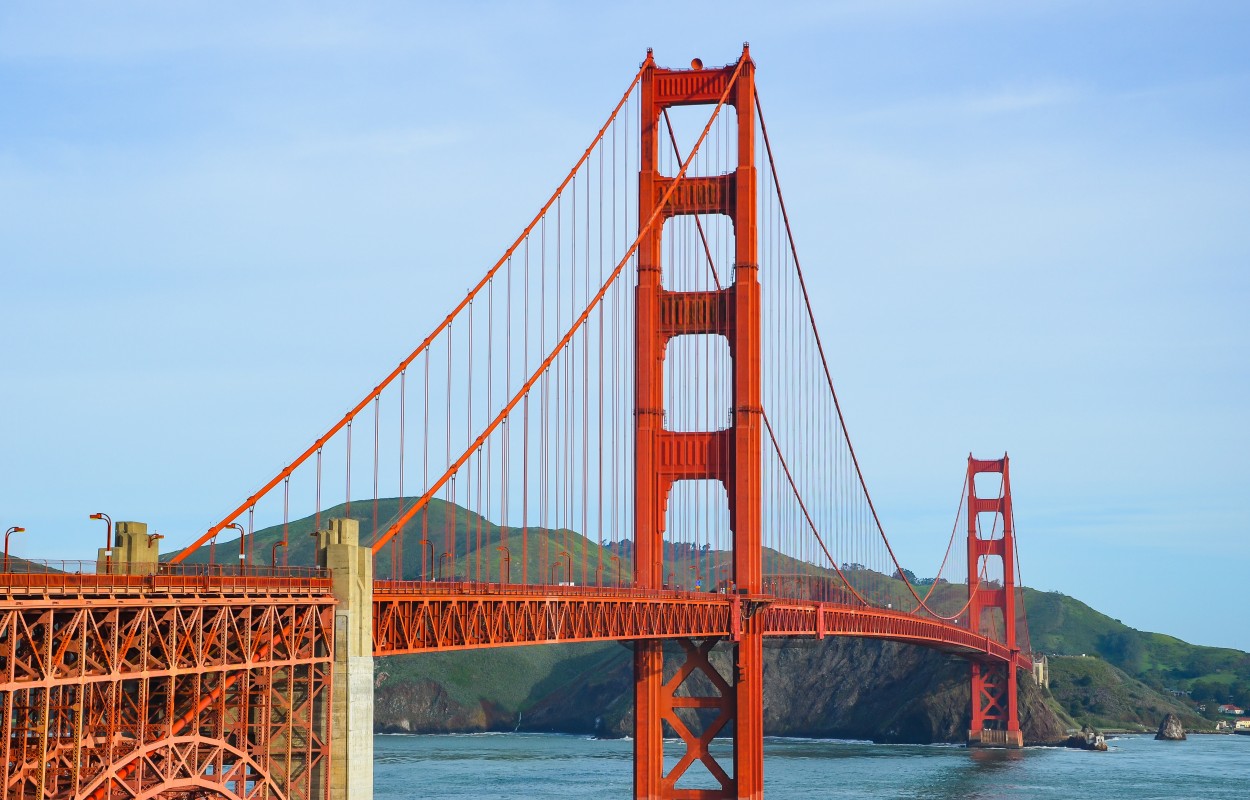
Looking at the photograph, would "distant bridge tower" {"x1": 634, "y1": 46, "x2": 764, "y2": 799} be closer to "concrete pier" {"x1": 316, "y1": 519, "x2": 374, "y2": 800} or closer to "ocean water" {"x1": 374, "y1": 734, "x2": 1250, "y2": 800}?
"ocean water" {"x1": 374, "y1": 734, "x2": 1250, "y2": 800}

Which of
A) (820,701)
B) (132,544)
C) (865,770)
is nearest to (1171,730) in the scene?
(820,701)

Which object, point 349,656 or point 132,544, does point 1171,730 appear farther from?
point 132,544

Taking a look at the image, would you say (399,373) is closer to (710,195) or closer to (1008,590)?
(710,195)

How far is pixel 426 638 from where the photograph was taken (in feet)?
167

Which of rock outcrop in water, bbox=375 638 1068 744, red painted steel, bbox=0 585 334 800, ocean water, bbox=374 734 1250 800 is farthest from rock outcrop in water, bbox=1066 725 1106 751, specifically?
red painted steel, bbox=0 585 334 800

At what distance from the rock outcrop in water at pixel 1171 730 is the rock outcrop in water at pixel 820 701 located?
9.96 metres

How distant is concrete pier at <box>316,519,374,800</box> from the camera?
45.5m

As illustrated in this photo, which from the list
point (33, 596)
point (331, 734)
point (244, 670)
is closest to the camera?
point (33, 596)

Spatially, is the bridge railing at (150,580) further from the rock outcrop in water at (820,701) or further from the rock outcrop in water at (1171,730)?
the rock outcrop in water at (1171,730)

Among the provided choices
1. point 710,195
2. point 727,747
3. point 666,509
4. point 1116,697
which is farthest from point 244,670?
point 1116,697

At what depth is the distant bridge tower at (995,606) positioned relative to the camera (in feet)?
517

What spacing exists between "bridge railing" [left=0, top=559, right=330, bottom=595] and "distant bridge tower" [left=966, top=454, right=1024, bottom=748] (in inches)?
4636

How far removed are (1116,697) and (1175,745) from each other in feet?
66.9

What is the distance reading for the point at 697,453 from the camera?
76625 millimetres
